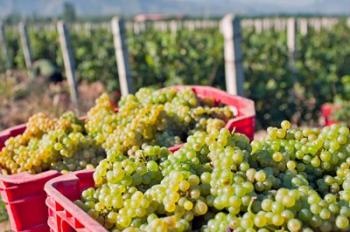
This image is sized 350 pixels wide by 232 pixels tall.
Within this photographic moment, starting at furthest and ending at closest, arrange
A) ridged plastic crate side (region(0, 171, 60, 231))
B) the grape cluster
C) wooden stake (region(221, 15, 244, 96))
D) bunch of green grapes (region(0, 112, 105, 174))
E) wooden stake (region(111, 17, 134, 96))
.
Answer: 1. wooden stake (region(111, 17, 134, 96))
2. wooden stake (region(221, 15, 244, 96))
3. bunch of green grapes (region(0, 112, 105, 174))
4. ridged plastic crate side (region(0, 171, 60, 231))
5. the grape cluster

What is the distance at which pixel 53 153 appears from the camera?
236 cm

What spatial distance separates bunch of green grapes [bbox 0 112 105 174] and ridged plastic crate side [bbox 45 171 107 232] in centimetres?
37

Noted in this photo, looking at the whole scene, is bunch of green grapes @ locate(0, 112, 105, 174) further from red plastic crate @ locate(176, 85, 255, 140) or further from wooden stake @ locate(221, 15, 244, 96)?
wooden stake @ locate(221, 15, 244, 96)

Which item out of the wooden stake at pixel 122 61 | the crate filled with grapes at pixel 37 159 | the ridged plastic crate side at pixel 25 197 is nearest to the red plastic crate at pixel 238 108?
the crate filled with grapes at pixel 37 159

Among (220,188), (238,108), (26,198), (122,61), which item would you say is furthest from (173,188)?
(122,61)

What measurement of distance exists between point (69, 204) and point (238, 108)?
1.36 meters

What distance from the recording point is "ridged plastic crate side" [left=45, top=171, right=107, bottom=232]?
153 cm

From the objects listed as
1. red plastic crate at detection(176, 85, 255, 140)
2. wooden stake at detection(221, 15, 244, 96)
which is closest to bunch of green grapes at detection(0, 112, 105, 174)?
red plastic crate at detection(176, 85, 255, 140)

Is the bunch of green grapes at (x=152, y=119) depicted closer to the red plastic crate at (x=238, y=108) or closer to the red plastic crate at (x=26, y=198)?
the red plastic crate at (x=238, y=108)

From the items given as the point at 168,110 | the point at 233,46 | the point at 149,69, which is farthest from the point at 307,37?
the point at 168,110

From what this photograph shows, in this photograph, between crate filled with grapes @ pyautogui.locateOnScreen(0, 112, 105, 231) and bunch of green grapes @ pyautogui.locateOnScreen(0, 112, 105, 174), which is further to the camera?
bunch of green grapes @ pyautogui.locateOnScreen(0, 112, 105, 174)

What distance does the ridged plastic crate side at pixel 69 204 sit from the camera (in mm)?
1526

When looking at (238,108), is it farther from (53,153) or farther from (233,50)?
(233,50)

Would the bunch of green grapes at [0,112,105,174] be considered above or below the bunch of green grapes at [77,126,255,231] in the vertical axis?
below
